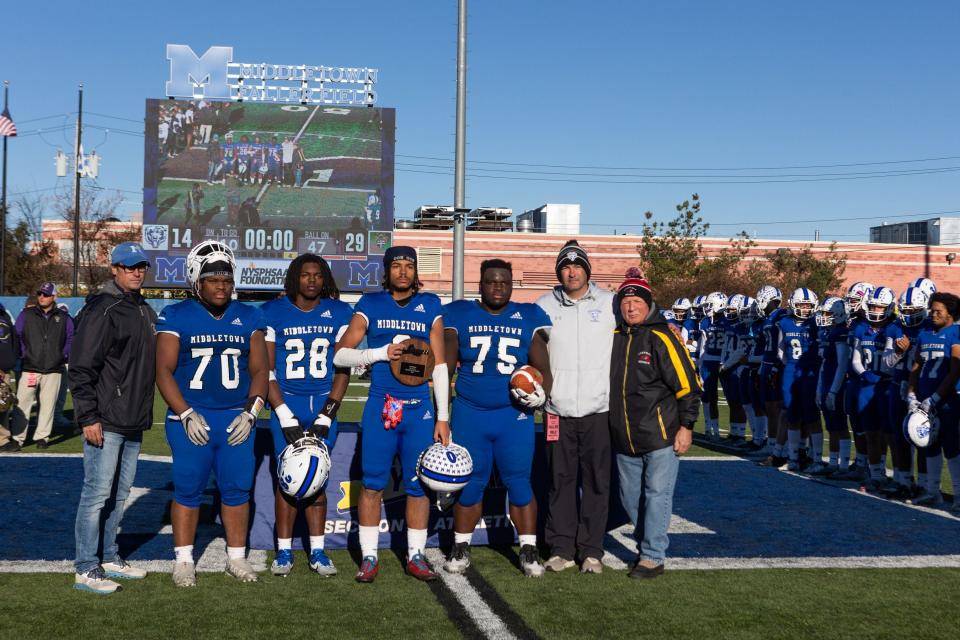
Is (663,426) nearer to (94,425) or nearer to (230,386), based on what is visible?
(230,386)

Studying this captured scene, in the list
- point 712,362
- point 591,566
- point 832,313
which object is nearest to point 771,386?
point 832,313

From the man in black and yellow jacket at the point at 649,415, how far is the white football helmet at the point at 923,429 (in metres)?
3.56

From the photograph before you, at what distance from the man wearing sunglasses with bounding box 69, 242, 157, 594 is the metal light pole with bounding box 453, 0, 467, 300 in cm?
1002

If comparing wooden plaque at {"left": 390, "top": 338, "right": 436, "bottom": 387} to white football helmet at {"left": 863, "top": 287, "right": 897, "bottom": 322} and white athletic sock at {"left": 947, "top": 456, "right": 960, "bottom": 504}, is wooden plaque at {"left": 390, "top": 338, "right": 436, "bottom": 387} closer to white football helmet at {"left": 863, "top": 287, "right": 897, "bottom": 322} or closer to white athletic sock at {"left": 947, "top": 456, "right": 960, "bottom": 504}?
white athletic sock at {"left": 947, "top": 456, "right": 960, "bottom": 504}

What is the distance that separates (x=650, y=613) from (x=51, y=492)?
6316 mm

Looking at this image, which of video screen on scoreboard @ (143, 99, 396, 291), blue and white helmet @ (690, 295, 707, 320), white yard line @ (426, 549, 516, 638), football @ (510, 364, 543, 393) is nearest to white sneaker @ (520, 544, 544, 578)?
white yard line @ (426, 549, 516, 638)

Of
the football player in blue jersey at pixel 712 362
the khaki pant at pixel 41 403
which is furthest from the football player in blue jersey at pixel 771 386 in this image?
the khaki pant at pixel 41 403

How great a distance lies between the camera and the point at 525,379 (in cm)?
609

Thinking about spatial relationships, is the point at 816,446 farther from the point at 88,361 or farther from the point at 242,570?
the point at 88,361

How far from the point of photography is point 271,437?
6.84m

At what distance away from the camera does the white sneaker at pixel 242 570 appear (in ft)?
19.8

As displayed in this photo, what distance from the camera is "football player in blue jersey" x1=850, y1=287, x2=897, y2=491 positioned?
32.6ft

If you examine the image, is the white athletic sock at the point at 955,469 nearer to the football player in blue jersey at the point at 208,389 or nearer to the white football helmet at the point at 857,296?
the white football helmet at the point at 857,296

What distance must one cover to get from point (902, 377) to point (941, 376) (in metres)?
0.68
